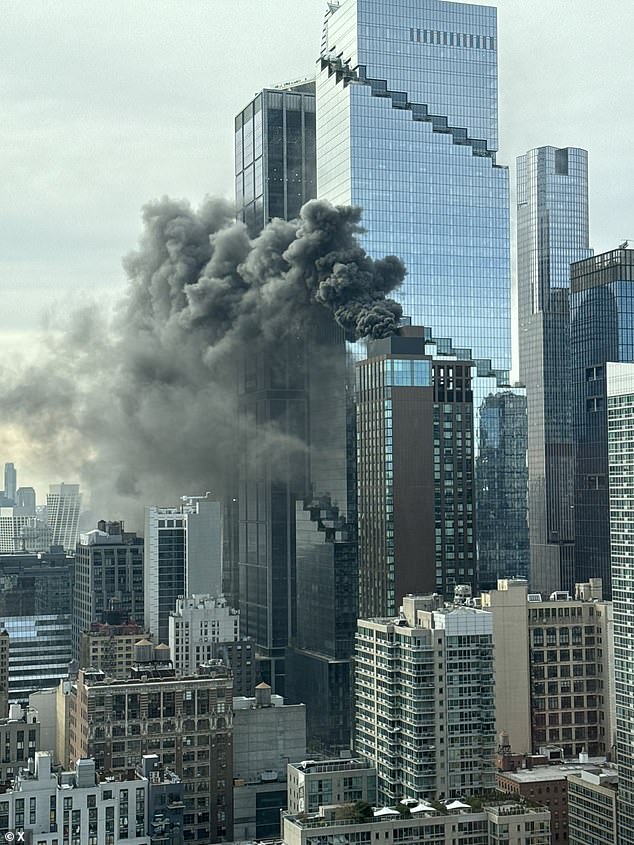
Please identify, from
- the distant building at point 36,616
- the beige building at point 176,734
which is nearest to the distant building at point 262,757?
the beige building at point 176,734

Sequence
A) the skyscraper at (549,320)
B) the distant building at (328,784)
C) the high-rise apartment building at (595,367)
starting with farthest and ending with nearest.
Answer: the skyscraper at (549,320) → the high-rise apartment building at (595,367) → the distant building at (328,784)

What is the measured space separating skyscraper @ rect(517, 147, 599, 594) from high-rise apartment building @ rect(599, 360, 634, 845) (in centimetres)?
7704

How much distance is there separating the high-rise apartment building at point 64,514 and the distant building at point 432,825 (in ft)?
324

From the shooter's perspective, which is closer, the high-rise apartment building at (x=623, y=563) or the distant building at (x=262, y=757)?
the high-rise apartment building at (x=623, y=563)

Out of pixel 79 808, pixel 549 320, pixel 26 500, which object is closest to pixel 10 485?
pixel 26 500

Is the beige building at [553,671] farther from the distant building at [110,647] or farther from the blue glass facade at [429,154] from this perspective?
the blue glass facade at [429,154]

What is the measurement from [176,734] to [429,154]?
66.1 metres

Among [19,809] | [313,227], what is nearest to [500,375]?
[313,227]

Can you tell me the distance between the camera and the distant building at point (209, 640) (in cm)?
11106

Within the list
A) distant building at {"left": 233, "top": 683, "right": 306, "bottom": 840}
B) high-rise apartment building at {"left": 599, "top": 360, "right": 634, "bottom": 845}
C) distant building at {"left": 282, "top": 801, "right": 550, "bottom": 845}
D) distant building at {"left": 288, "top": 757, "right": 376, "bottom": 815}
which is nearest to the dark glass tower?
distant building at {"left": 233, "top": 683, "right": 306, "bottom": 840}

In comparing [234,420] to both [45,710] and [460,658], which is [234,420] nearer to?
[45,710]

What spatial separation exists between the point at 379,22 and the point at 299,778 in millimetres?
79388

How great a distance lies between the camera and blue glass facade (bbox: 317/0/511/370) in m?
123

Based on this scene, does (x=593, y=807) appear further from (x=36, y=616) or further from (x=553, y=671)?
(x=36, y=616)
